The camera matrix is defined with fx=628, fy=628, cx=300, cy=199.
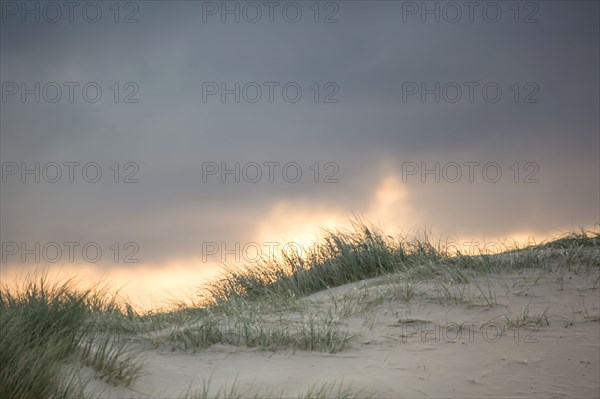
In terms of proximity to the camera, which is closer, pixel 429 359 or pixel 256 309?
pixel 429 359

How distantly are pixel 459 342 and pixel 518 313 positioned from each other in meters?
1.13

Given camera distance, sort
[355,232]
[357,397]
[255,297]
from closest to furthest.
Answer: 1. [357,397]
2. [255,297]
3. [355,232]

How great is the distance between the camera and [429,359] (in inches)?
224

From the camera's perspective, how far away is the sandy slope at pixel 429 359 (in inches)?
195

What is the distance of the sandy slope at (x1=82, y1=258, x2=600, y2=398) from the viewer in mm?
4945

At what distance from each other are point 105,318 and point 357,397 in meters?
3.42

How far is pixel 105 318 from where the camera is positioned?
6859 mm

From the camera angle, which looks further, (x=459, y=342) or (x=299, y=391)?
(x=459, y=342)

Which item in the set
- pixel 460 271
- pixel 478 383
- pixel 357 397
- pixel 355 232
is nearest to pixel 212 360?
pixel 357 397

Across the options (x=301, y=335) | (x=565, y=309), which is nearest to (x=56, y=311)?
(x=301, y=335)

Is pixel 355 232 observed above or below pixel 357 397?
above

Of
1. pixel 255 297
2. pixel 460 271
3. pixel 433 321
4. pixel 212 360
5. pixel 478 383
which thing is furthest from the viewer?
pixel 255 297

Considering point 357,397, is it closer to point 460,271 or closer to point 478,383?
point 478,383

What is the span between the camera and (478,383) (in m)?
5.26
